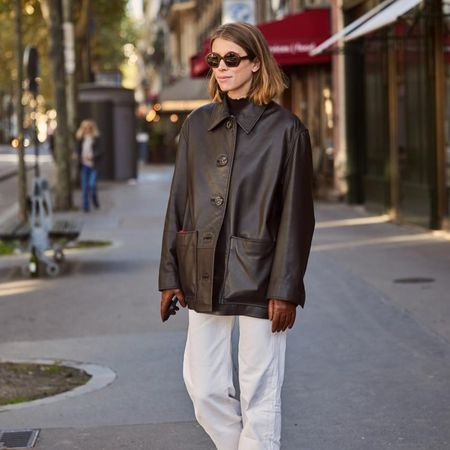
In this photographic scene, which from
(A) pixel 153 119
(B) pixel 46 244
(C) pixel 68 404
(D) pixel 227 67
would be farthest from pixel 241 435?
(A) pixel 153 119

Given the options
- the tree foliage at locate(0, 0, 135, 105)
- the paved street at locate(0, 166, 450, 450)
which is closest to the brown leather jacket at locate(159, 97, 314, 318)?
the paved street at locate(0, 166, 450, 450)

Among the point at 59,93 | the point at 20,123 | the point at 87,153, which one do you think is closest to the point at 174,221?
the point at 20,123

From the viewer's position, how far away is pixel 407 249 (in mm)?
14609

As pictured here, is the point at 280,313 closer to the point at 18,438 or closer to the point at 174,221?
the point at 174,221

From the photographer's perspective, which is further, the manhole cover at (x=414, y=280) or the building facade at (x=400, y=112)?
the building facade at (x=400, y=112)

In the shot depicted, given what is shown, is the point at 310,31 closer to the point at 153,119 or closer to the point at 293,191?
the point at 293,191

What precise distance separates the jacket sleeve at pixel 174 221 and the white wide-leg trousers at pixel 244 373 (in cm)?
15

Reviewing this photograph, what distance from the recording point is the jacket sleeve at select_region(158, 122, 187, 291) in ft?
15.7

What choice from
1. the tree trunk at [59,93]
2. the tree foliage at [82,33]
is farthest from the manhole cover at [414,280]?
the tree foliage at [82,33]

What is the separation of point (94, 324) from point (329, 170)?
14979 mm

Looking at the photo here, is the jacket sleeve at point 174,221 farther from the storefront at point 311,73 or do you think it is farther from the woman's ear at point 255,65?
the storefront at point 311,73

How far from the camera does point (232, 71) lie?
4680mm

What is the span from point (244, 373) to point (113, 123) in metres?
32.3

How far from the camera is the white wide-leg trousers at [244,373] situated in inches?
184
